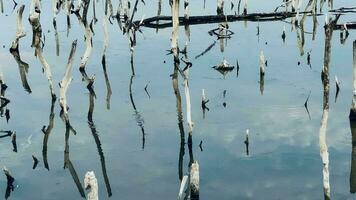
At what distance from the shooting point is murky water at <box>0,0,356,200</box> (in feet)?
40.1

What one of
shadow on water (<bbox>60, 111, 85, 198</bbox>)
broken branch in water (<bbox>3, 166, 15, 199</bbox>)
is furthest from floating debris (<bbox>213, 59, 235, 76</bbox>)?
broken branch in water (<bbox>3, 166, 15, 199</bbox>)

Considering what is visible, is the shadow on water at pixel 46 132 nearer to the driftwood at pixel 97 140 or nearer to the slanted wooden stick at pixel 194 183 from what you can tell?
the driftwood at pixel 97 140

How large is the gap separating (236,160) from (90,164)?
3.02m

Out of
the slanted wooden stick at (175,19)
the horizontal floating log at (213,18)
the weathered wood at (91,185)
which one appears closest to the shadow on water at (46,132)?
the slanted wooden stick at (175,19)

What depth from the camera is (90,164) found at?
13.2 metres

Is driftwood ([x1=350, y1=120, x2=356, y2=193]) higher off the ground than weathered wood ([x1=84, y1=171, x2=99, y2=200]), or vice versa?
weathered wood ([x1=84, y1=171, x2=99, y2=200])

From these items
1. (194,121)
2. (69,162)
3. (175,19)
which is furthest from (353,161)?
(69,162)

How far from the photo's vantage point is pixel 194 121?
50.4 feet

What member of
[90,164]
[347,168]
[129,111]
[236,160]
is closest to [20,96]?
[129,111]

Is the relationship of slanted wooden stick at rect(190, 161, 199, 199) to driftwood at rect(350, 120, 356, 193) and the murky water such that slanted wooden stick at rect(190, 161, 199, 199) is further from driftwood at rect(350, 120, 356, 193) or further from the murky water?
driftwood at rect(350, 120, 356, 193)

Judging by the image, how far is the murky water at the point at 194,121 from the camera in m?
12.2

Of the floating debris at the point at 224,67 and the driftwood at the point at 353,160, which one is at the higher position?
the floating debris at the point at 224,67

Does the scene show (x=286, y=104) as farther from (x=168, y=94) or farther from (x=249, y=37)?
(x=249, y=37)

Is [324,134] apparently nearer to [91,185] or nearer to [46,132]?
[91,185]
